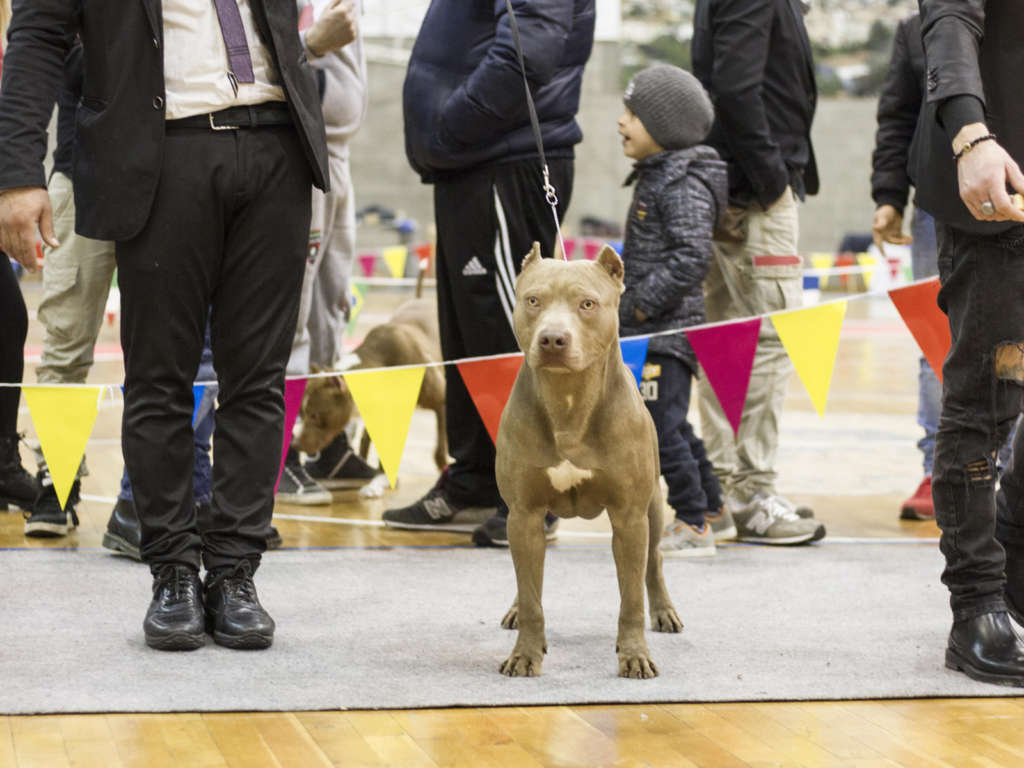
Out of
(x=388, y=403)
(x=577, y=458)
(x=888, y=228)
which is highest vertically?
(x=888, y=228)

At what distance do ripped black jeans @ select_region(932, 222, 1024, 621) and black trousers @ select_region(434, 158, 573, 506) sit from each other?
154 cm

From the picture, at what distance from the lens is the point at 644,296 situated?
160 inches

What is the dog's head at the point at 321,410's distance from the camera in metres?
5.32

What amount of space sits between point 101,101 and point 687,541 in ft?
7.27

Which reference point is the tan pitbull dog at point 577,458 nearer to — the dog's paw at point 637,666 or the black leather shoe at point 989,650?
the dog's paw at point 637,666

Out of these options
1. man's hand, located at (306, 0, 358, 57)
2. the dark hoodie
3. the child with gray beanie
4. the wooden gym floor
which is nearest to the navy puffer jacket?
the child with gray beanie

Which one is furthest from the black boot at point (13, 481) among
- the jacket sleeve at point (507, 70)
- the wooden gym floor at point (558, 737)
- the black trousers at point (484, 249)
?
the jacket sleeve at point (507, 70)

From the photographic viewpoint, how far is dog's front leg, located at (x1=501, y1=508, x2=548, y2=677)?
9.24ft

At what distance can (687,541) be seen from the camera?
13.6ft

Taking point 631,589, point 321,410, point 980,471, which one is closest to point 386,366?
point 321,410

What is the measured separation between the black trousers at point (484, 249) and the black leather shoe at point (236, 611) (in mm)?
1423

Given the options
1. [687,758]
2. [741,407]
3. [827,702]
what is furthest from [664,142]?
[687,758]

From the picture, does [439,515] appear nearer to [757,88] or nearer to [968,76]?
[757,88]

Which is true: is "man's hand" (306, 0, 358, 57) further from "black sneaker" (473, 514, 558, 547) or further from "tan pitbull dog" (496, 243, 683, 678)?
"black sneaker" (473, 514, 558, 547)
